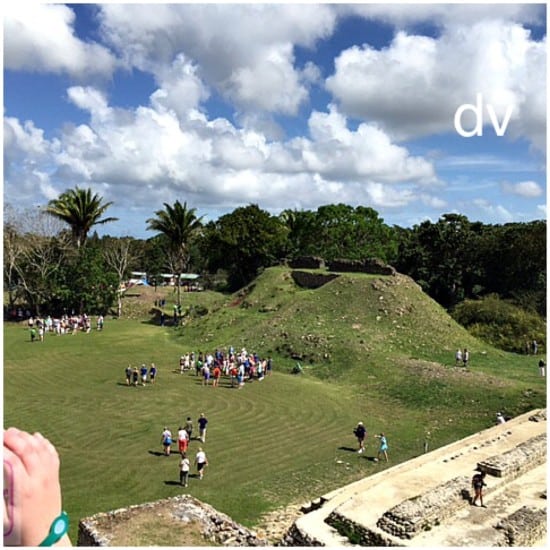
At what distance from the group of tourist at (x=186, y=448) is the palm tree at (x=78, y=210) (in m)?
24.6

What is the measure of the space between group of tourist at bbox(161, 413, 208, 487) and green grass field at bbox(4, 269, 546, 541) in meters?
0.23

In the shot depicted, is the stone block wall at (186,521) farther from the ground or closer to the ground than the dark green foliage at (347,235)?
closer to the ground

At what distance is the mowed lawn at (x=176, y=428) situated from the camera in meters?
12.0

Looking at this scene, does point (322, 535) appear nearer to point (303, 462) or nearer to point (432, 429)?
point (303, 462)

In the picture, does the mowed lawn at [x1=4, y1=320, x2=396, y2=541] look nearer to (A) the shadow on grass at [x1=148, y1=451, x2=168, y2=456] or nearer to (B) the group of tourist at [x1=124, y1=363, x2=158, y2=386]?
(A) the shadow on grass at [x1=148, y1=451, x2=168, y2=456]

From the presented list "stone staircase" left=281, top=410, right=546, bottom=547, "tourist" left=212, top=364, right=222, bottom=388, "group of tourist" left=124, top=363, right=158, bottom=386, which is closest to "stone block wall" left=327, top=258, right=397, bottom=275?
"tourist" left=212, top=364, right=222, bottom=388

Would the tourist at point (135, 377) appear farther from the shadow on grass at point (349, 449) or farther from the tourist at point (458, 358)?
the tourist at point (458, 358)

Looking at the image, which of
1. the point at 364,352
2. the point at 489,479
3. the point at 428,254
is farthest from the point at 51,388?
the point at 428,254

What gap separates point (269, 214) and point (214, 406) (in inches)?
1301

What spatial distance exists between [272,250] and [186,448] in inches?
1392

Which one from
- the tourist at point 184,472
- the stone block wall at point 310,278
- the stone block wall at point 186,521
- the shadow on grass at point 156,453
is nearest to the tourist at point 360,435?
the tourist at point 184,472

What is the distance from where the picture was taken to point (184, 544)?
856 centimetres

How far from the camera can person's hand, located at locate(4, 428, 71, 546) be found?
318cm

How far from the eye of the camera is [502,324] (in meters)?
29.5
